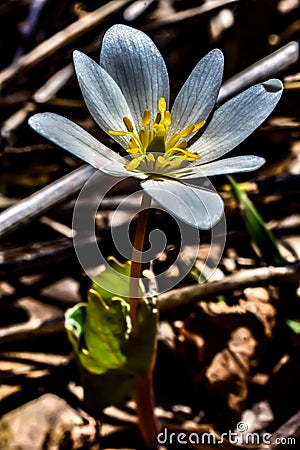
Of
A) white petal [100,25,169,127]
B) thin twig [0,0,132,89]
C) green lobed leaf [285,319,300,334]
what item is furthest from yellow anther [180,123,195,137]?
thin twig [0,0,132,89]

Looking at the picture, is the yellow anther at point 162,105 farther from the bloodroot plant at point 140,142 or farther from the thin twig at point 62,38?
the thin twig at point 62,38

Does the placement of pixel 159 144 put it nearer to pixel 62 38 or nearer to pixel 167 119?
pixel 167 119

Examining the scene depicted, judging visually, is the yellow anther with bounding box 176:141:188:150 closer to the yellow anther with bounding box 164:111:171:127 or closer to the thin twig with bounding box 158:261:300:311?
the yellow anther with bounding box 164:111:171:127

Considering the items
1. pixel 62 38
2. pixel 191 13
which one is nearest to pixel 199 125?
pixel 62 38

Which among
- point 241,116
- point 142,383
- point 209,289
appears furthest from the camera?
point 209,289

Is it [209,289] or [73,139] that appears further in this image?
[209,289]

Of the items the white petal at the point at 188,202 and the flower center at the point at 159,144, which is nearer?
the white petal at the point at 188,202

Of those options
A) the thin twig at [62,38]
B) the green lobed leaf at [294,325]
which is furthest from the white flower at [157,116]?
the thin twig at [62,38]
